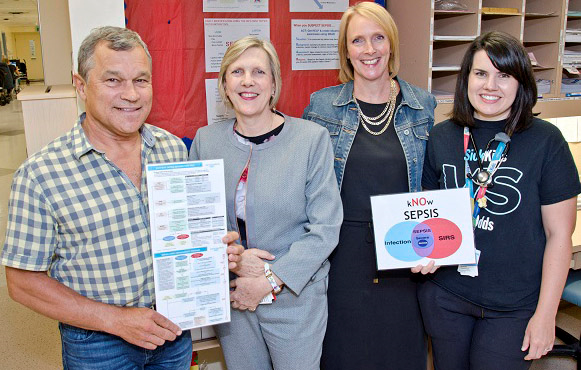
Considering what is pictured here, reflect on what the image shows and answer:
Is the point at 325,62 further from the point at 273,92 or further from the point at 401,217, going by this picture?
the point at 401,217

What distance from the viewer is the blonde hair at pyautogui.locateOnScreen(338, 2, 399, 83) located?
1.94 meters

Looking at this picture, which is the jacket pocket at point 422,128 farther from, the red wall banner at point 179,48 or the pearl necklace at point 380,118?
the red wall banner at point 179,48

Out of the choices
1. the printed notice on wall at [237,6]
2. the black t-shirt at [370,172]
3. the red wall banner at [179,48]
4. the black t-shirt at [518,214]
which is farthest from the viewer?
the printed notice on wall at [237,6]

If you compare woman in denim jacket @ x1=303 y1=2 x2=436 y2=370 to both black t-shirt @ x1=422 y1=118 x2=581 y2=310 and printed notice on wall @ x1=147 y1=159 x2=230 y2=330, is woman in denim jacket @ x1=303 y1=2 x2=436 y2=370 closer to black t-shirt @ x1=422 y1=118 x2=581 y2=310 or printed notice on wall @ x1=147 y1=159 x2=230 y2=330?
black t-shirt @ x1=422 y1=118 x2=581 y2=310

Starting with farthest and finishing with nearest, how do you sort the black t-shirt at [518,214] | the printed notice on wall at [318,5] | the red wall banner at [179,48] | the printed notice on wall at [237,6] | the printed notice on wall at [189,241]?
the printed notice on wall at [318,5] → the printed notice on wall at [237,6] → the red wall banner at [179,48] → the black t-shirt at [518,214] → the printed notice on wall at [189,241]

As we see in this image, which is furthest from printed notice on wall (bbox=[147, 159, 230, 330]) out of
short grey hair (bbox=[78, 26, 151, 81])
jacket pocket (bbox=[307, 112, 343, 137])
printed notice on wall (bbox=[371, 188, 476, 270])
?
jacket pocket (bbox=[307, 112, 343, 137])

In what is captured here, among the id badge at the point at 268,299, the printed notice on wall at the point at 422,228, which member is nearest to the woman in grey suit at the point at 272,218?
the id badge at the point at 268,299

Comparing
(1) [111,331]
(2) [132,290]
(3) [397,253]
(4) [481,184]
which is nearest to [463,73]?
(4) [481,184]

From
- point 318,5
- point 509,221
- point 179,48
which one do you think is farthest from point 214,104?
point 509,221

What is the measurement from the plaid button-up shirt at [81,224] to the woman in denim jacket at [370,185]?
83cm

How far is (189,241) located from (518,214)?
3.54 feet

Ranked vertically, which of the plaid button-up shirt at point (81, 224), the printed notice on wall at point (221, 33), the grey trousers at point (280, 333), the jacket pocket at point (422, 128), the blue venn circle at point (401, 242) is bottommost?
the grey trousers at point (280, 333)

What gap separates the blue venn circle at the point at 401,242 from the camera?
1.71 m

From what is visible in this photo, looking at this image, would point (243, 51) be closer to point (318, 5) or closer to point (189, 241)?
point (189, 241)
